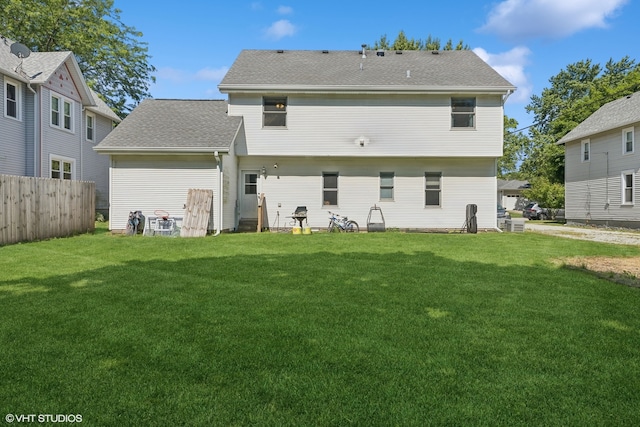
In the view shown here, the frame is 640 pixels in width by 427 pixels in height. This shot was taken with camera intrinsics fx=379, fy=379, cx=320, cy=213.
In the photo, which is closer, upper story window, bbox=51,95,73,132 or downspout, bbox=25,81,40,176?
downspout, bbox=25,81,40,176

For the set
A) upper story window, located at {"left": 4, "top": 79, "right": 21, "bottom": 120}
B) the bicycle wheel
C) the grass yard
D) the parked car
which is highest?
upper story window, located at {"left": 4, "top": 79, "right": 21, "bottom": 120}

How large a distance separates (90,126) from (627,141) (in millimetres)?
27696

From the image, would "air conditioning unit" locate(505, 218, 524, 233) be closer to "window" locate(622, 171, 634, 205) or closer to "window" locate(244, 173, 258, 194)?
"window" locate(622, 171, 634, 205)

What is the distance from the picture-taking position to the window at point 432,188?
15.2m

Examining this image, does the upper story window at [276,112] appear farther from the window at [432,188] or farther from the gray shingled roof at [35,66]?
the gray shingled roof at [35,66]

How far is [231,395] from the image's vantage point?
102 inches

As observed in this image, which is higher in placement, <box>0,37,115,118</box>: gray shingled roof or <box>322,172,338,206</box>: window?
<box>0,37,115,118</box>: gray shingled roof

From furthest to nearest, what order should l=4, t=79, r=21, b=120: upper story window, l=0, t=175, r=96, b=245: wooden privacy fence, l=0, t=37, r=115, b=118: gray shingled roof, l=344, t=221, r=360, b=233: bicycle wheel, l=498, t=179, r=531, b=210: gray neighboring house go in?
l=498, t=179, r=531, b=210: gray neighboring house, l=0, t=37, r=115, b=118: gray shingled roof, l=4, t=79, r=21, b=120: upper story window, l=344, t=221, r=360, b=233: bicycle wheel, l=0, t=175, r=96, b=245: wooden privacy fence

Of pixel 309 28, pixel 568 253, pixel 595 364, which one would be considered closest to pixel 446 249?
pixel 568 253

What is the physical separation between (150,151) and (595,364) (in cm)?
1300

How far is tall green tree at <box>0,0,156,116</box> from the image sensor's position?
2261 centimetres

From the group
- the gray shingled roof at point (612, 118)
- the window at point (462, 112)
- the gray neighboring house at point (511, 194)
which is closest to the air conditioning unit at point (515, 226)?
the window at point (462, 112)

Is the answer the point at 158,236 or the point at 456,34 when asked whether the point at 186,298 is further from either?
the point at 456,34

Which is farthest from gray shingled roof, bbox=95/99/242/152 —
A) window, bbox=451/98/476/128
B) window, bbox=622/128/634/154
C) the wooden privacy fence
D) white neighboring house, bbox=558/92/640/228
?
window, bbox=622/128/634/154
